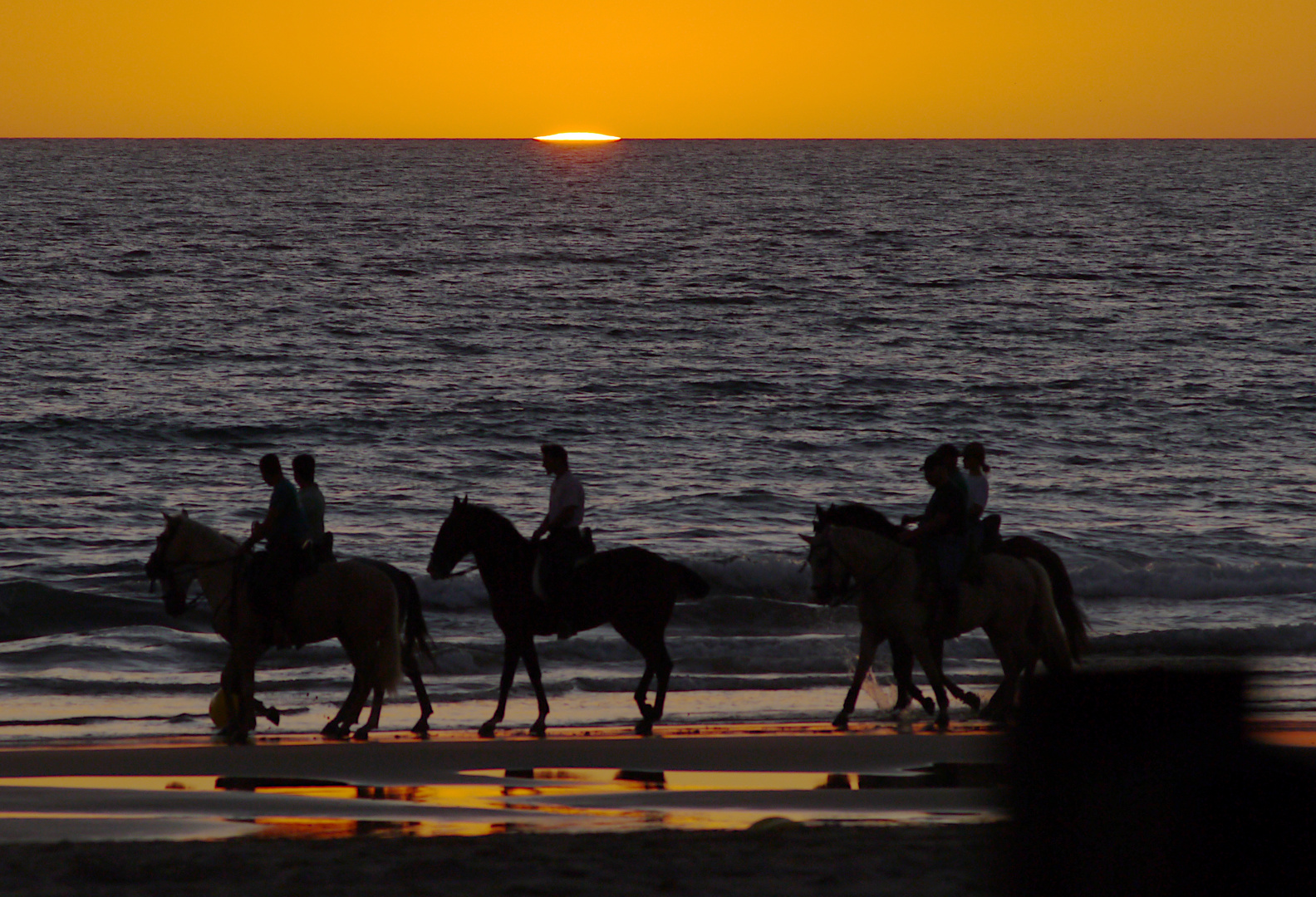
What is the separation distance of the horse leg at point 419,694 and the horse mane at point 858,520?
349 cm

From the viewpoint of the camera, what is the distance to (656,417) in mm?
34750

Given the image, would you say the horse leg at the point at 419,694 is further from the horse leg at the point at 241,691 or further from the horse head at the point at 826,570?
the horse head at the point at 826,570

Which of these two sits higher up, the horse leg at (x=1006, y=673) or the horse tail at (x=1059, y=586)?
the horse tail at (x=1059, y=586)

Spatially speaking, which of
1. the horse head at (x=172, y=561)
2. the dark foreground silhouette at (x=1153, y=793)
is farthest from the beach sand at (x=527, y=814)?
the horse head at (x=172, y=561)

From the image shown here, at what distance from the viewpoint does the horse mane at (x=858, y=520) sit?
11.8 m

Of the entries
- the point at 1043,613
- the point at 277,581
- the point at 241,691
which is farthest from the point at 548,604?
the point at 1043,613

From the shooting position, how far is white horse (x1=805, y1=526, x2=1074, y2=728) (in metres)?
11.6

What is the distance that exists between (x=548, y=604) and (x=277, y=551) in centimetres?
221

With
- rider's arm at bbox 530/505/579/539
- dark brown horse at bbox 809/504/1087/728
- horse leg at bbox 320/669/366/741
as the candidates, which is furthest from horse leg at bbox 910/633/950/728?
horse leg at bbox 320/669/366/741

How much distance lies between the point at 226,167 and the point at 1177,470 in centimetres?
13535

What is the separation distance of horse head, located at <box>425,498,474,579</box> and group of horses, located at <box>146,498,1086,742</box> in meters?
0.01

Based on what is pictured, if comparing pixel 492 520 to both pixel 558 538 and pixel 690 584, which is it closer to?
pixel 558 538

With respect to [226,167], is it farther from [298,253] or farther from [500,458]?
[500,458]

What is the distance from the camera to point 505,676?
11898mm
